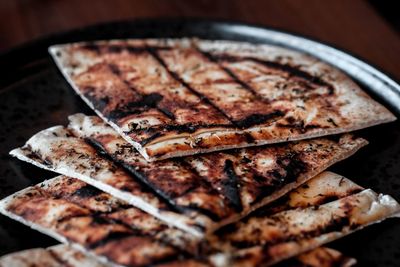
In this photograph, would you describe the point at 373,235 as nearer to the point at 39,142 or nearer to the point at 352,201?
the point at 352,201

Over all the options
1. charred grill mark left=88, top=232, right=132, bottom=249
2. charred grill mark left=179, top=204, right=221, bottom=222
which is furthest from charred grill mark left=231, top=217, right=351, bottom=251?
charred grill mark left=88, top=232, right=132, bottom=249

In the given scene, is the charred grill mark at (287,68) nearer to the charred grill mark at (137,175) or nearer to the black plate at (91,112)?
the black plate at (91,112)

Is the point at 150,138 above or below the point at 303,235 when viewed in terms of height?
above

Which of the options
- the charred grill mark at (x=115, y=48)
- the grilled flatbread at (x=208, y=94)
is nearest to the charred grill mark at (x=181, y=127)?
the grilled flatbread at (x=208, y=94)

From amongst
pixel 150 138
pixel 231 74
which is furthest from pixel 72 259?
pixel 231 74

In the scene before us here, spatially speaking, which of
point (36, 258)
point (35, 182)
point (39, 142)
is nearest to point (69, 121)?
point (39, 142)

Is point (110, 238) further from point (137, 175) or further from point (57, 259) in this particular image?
point (137, 175)

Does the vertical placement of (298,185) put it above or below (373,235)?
above
